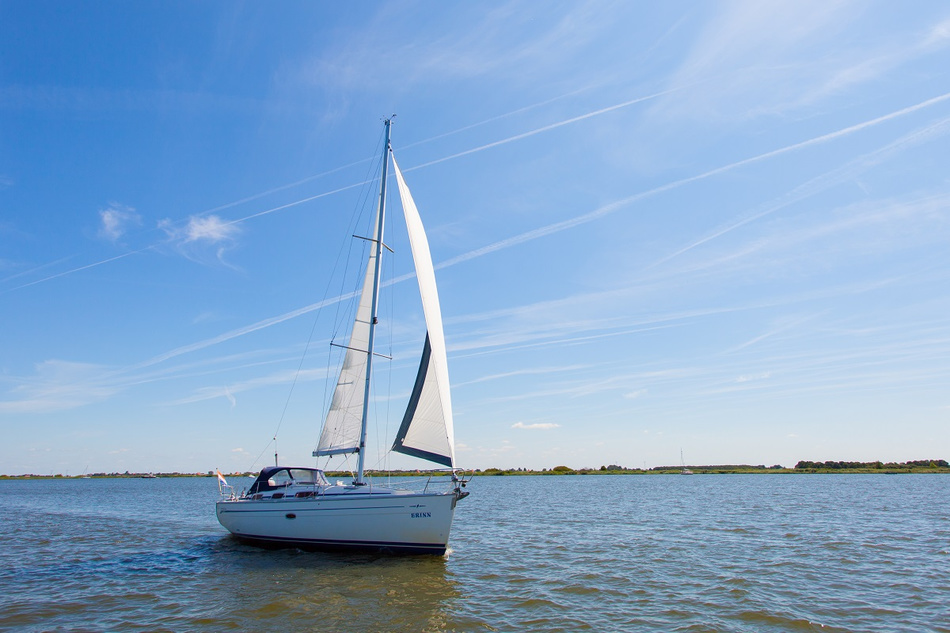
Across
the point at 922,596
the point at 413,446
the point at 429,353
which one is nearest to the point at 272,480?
the point at 413,446

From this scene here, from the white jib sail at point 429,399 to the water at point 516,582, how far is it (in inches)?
146

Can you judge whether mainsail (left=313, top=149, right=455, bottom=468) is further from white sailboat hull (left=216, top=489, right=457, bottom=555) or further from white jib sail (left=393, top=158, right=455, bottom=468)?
white sailboat hull (left=216, top=489, right=457, bottom=555)

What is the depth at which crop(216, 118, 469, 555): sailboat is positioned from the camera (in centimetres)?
1734

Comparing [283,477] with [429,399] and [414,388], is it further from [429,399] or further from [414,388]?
[429,399]

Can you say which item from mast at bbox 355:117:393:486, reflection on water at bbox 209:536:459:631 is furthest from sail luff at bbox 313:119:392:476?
reflection on water at bbox 209:536:459:631

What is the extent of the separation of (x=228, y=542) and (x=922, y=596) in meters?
24.4

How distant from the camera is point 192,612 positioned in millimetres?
12352

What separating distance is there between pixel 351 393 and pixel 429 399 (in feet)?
12.1

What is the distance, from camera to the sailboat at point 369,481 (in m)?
17.3

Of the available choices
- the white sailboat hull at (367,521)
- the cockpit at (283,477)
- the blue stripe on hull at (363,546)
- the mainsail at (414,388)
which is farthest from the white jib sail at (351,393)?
the blue stripe on hull at (363,546)

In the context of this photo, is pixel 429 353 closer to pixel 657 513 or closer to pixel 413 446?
pixel 413 446

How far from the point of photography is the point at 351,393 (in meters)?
20.1

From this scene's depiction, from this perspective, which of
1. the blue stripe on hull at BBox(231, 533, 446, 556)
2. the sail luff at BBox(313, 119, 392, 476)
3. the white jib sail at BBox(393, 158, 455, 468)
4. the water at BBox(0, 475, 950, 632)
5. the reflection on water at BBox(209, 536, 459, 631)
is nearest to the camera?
the water at BBox(0, 475, 950, 632)

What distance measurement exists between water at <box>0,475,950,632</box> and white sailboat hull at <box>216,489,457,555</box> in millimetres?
631
